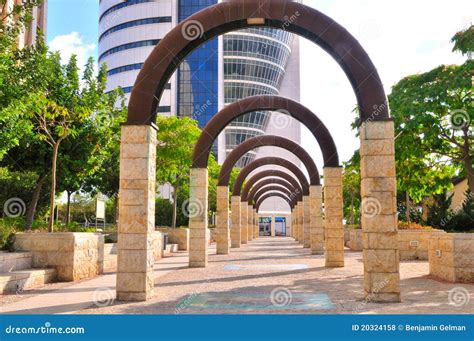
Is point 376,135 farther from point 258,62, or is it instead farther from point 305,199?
point 258,62

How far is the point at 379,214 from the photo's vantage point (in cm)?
1070

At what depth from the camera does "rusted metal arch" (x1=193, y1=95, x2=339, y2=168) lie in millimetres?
19297

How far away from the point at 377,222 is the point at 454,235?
13.5ft

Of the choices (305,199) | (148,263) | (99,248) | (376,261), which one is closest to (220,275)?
(99,248)

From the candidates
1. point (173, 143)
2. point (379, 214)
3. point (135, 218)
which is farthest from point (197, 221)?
point (173, 143)

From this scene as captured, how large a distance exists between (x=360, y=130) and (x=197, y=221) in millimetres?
9329

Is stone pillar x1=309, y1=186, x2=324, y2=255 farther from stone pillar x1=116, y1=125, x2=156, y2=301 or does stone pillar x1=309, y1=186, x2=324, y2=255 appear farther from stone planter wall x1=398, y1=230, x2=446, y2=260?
stone pillar x1=116, y1=125, x2=156, y2=301

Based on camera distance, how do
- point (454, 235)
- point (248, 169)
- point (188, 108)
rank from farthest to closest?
point (188, 108) < point (248, 169) < point (454, 235)

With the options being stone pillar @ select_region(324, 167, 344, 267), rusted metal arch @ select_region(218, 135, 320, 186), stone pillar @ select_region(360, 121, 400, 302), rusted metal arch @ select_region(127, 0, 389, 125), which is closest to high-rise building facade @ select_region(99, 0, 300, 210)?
rusted metal arch @ select_region(218, 135, 320, 186)

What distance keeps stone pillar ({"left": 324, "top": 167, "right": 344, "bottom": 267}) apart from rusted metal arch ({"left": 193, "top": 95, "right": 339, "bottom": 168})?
87 centimetres

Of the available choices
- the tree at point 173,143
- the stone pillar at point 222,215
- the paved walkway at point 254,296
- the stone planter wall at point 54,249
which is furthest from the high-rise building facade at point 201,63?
the stone planter wall at point 54,249

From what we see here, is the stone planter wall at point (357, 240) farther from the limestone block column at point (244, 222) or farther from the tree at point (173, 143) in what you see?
the limestone block column at point (244, 222)

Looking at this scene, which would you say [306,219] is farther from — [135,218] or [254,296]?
[135,218]

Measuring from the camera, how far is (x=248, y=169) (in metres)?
35.0
